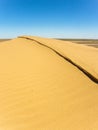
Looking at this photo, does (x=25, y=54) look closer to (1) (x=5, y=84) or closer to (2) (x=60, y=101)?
(1) (x=5, y=84)

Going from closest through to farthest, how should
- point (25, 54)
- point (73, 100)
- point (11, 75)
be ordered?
point (73, 100) → point (11, 75) → point (25, 54)

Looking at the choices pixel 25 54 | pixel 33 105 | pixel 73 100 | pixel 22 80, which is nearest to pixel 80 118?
pixel 73 100

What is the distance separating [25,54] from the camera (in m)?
6.71

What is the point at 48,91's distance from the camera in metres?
4.54

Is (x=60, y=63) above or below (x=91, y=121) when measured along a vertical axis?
above

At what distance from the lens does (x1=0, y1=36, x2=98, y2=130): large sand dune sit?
11.8ft

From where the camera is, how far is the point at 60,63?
5832 mm

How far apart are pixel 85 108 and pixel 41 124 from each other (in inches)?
33.6

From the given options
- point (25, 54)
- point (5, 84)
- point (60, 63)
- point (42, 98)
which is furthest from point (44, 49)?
point (42, 98)

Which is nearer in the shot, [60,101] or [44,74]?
[60,101]

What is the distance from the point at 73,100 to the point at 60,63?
1.75 m

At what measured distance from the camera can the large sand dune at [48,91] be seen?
3.60 metres

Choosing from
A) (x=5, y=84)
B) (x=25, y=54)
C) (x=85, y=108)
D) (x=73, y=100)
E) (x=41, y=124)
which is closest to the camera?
(x=41, y=124)

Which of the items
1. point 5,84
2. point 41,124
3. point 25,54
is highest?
point 25,54
